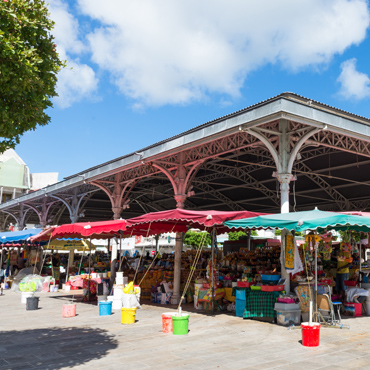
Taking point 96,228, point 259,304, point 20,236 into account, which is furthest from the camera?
point 20,236

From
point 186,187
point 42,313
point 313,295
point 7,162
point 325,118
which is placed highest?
point 7,162

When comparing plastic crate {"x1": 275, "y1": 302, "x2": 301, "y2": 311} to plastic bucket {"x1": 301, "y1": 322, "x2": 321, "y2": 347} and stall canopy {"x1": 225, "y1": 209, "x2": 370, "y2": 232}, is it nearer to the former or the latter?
stall canopy {"x1": 225, "y1": 209, "x2": 370, "y2": 232}

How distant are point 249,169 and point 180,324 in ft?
39.7

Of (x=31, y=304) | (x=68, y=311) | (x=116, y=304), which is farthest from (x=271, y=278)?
(x=31, y=304)

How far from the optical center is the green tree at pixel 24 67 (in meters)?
5.10

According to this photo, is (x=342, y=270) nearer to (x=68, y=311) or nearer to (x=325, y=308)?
(x=325, y=308)

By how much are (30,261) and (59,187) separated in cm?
426

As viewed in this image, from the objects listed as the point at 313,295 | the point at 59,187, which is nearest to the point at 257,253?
the point at 313,295

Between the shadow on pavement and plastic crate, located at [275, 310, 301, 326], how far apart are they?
3895mm

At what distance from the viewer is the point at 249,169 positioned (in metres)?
18.8

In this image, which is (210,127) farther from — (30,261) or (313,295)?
(30,261)

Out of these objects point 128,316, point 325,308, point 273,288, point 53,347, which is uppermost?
point 273,288

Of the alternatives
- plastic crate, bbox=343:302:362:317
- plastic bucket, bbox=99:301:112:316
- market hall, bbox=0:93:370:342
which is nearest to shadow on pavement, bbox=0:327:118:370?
plastic bucket, bbox=99:301:112:316

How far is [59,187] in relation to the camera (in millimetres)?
20469
